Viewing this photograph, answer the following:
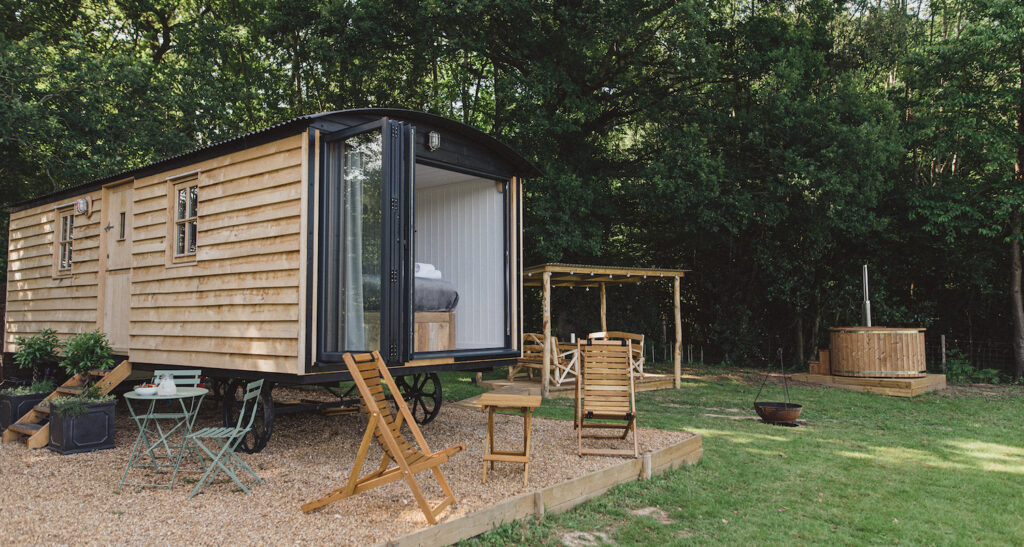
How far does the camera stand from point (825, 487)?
5.28m

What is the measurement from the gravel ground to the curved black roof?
2.80m

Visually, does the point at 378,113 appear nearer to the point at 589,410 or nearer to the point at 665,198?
the point at 589,410

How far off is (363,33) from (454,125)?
7.73m

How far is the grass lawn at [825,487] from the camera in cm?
423

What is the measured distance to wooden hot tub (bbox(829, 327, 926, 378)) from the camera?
1128 centimetres

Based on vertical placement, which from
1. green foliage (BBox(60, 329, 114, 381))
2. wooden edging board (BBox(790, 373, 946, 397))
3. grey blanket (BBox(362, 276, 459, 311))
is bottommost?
wooden edging board (BBox(790, 373, 946, 397))

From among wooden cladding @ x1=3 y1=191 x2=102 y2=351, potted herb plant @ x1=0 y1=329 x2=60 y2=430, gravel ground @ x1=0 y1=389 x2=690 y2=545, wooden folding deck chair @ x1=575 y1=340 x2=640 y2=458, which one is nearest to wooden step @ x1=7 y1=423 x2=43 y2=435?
gravel ground @ x1=0 y1=389 x2=690 y2=545

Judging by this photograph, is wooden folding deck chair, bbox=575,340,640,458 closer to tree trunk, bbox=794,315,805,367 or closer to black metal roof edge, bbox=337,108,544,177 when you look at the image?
black metal roof edge, bbox=337,108,544,177

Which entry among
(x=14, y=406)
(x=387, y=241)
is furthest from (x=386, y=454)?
(x=14, y=406)

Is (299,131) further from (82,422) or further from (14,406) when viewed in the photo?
(14,406)

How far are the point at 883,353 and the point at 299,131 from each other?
10.7m

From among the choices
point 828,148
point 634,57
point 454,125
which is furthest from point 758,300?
point 454,125

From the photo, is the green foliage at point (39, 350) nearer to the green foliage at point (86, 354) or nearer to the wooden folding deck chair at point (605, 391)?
the green foliage at point (86, 354)

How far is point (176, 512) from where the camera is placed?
3.94 m
